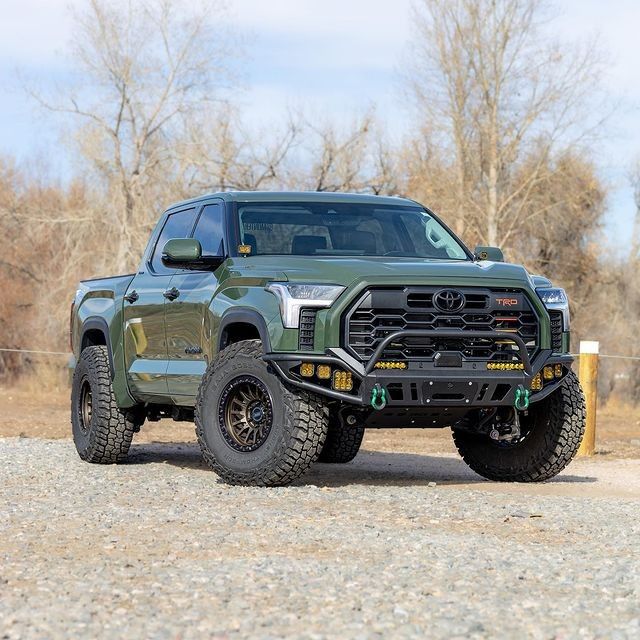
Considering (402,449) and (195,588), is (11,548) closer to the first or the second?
(195,588)

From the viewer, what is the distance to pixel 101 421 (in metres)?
12.2

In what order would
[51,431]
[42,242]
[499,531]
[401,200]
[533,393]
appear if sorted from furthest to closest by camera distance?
[42,242], [51,431], [401,200], [533,393], [499,531]

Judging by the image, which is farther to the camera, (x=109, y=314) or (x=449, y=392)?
(x=109, y=314)

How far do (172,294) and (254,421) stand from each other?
169 centimetres

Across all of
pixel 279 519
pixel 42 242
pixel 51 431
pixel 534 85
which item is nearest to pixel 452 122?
pixel 534 85

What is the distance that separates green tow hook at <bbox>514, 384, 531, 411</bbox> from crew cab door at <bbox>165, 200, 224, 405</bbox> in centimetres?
228

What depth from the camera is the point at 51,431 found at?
20.0 meters

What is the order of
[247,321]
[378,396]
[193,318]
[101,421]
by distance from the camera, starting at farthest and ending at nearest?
[101,421] → [193,318] → [247,321] → [378,396]

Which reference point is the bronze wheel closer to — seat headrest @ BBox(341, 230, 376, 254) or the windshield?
the windshield

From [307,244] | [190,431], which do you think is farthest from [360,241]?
Answer: [190,431]

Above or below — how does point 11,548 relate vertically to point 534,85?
below

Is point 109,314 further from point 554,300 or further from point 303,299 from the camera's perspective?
point 554,300

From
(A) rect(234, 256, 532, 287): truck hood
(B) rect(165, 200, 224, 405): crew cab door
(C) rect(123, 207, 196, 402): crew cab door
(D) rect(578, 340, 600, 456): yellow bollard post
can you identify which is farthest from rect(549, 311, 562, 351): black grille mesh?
(D) rect(578, 340, 600, 456): yellow bollard post

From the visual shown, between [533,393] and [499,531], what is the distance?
7.40ft
